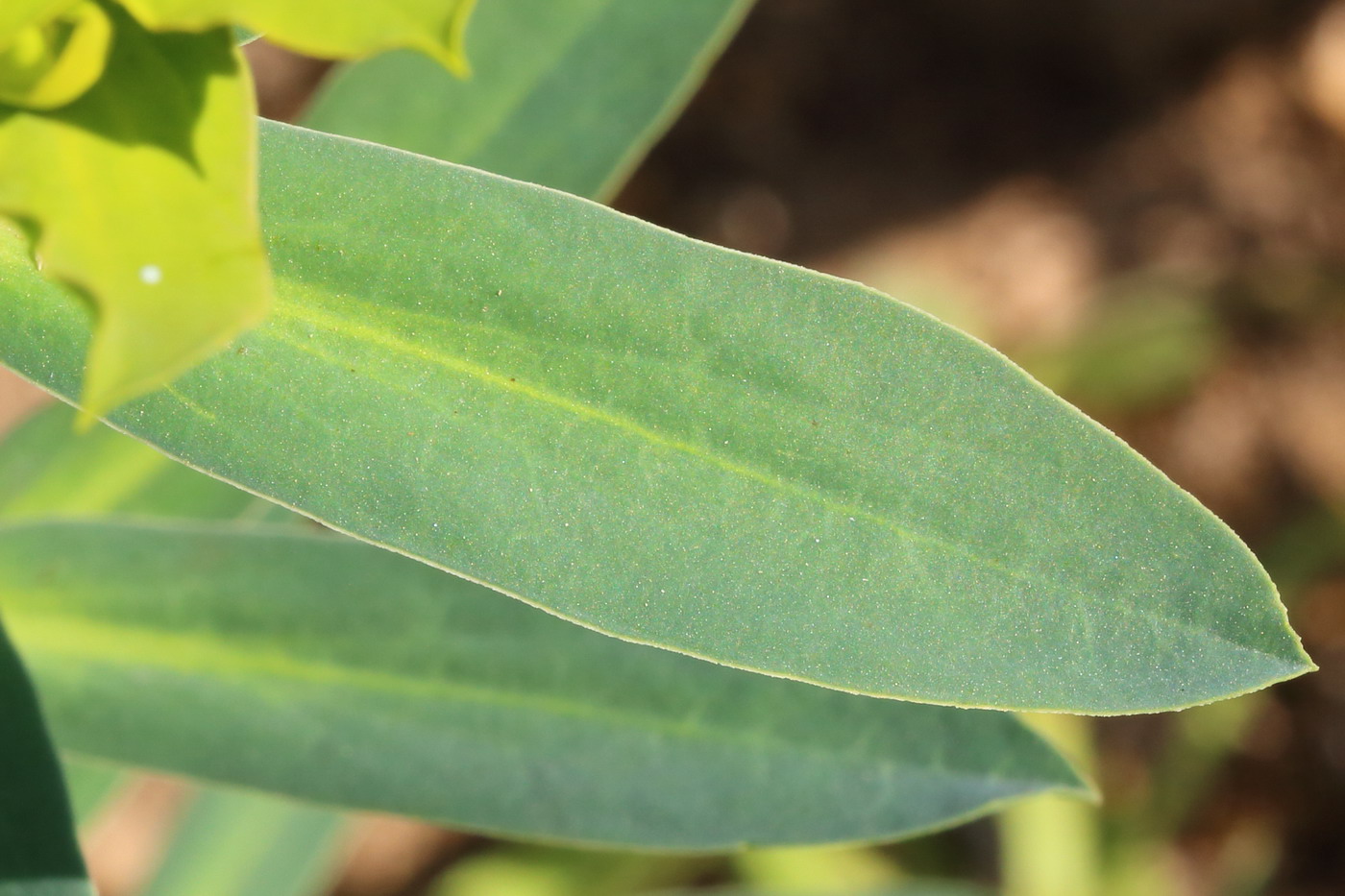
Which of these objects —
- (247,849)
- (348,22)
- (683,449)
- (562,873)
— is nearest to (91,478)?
(247,849)

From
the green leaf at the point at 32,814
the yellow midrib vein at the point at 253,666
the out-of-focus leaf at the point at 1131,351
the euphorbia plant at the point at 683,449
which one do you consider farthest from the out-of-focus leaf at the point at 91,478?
the out-of-focus leaf at the point at 1131,351

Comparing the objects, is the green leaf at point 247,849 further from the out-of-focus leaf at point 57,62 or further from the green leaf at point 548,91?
the out-of-focus leaf at point 57,62

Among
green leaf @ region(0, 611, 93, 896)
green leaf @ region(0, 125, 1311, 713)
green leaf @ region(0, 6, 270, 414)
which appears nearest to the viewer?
green leaf @ region(0, 6, 270, 414)

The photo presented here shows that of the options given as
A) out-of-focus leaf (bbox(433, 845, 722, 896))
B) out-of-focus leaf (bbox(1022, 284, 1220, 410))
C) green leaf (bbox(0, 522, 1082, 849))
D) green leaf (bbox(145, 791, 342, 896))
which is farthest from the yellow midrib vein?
out-of-focus leaf (bbox(1022, 284, 1220, 410))

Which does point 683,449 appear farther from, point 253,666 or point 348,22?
point 253,666

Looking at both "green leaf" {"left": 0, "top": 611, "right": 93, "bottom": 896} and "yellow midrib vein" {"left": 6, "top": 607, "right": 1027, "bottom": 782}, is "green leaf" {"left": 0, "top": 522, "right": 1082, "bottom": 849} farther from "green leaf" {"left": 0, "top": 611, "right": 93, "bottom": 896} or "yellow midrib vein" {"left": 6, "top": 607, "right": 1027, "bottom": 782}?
→ "green leaf" {"left": 0, "top": 611, "right": 93, "bottom": 896}

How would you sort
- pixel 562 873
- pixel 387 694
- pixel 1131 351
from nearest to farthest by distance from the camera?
pixel 387 694, pixel 562 873, pixel 1131 351
